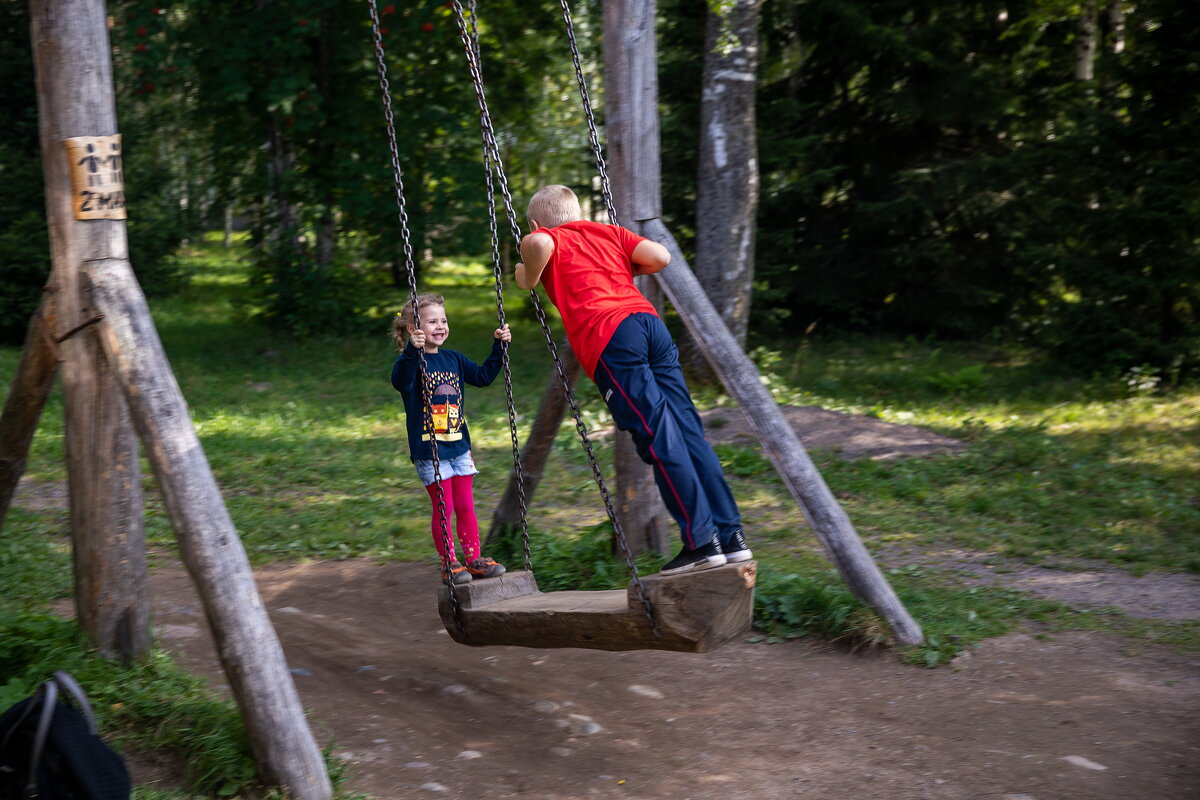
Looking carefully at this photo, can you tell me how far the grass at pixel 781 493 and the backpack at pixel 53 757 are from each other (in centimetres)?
65

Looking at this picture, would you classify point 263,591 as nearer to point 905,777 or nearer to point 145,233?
point 905,777

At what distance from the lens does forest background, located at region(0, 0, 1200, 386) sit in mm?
14008

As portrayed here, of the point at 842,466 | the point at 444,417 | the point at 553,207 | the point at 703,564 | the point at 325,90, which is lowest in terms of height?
the point at 842,466

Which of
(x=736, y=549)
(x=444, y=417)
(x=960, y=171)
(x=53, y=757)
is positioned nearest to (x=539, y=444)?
(x=444, y=417)

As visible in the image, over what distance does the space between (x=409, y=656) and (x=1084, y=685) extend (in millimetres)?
3242

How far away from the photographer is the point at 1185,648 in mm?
5027

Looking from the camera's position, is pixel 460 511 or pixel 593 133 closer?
pixel 593 133

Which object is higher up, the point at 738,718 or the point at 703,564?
the point at 703,564

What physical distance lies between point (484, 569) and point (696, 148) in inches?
401

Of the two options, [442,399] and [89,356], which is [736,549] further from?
[89,356]

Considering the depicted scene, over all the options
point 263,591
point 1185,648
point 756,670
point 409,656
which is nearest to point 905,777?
point 756,670

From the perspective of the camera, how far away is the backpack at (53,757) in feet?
9.36

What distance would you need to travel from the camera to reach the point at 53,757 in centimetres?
288

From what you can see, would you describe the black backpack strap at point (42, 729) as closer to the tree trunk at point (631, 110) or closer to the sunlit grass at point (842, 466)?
the tree trunk at point (631, 110)
